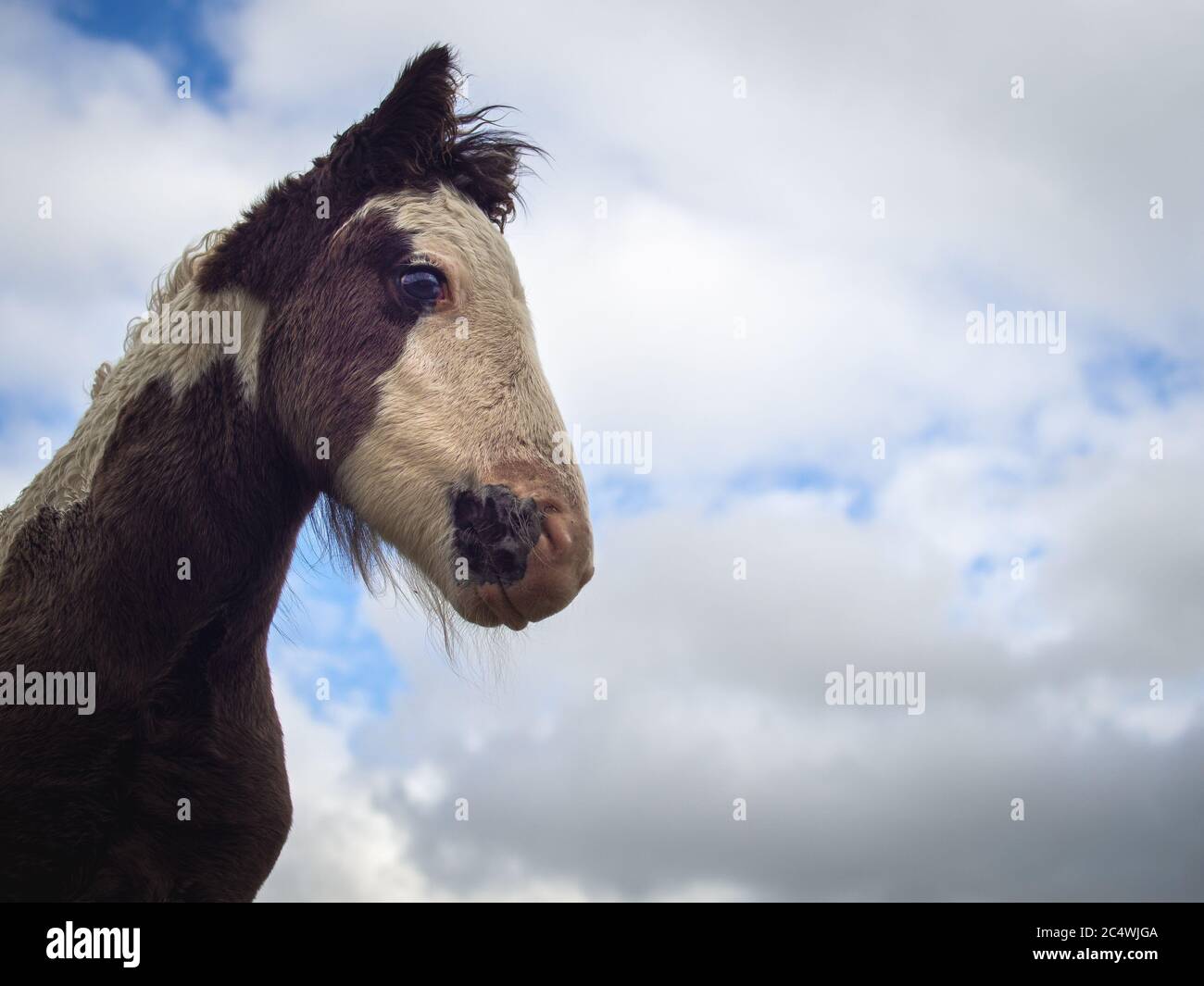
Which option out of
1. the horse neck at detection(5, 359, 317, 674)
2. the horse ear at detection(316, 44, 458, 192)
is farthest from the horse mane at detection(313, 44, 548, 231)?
the horse neck at detection(5, 359, 317, 674)

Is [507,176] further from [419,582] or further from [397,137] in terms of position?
[419,582]

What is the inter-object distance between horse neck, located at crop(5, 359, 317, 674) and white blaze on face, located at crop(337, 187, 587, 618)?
0.45 m

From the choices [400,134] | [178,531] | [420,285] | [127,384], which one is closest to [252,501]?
[178,531]

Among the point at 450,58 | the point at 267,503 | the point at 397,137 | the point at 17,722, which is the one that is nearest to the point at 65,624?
the point at 17,722

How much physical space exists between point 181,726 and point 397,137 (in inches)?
118

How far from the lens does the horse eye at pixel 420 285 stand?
5105 mm

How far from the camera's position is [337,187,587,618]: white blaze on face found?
4703mm

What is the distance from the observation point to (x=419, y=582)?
5.45 meters

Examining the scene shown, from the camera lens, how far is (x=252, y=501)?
5.09m

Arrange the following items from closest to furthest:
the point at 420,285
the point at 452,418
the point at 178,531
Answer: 1. the point at 452,418
2. the point at 178,531
3. the point at 420,285

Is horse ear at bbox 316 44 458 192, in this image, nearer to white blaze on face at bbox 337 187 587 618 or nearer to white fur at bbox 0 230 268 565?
white blaze on face at bbox 337 187 587 618

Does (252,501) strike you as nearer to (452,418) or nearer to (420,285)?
(452,418)

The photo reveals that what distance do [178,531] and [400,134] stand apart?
2.22m
